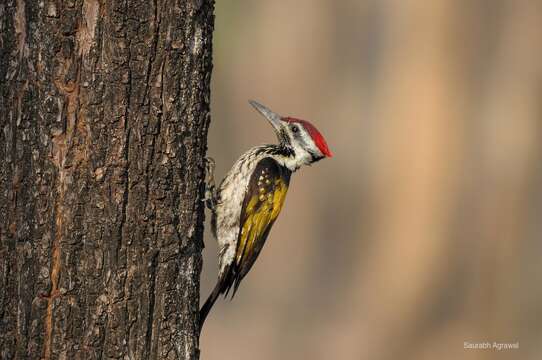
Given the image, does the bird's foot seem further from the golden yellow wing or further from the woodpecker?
the golden yellow wing

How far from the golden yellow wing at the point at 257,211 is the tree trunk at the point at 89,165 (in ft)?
6.24

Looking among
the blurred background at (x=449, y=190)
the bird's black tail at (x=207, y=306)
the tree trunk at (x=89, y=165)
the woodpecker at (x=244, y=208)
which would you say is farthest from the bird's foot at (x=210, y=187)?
the blurred background at (x=449, y=190)

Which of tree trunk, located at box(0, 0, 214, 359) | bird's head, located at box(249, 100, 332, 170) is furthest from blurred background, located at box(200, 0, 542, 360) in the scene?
tree trunk, located at box(0, 0, 214, 359)

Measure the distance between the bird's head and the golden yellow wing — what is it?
248 millimetres

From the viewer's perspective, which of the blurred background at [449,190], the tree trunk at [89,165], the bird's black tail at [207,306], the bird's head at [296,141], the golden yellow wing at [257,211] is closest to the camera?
the tree trunk at [89,165]

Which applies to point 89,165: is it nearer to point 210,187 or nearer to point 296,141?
point 210,187

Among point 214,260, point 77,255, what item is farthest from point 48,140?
point 214,260

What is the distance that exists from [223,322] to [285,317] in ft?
3.84

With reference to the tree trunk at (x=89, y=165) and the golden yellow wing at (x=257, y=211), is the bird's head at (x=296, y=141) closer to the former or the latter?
the golden yellow wing at (x=257, y=211)

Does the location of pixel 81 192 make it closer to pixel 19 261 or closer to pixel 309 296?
pixel 19 261

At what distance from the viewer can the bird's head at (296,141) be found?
5387 mm

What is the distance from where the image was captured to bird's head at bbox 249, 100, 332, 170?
5.39 meters

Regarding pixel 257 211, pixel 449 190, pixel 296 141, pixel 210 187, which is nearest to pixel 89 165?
pixel 210 187

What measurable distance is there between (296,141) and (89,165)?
2565 millimetres
